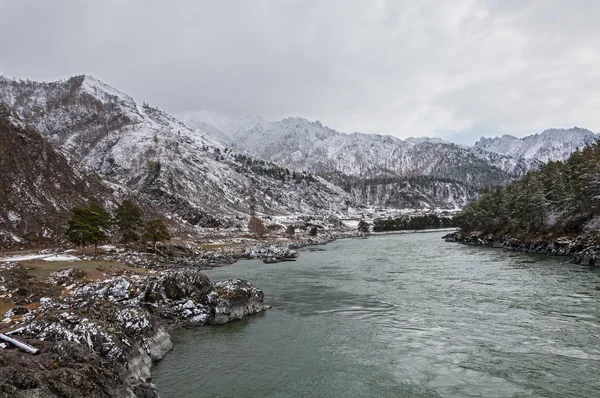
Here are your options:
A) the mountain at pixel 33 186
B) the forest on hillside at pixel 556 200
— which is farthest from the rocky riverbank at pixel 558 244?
the mountain at pixel 33 186

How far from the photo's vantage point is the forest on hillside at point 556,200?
246ft

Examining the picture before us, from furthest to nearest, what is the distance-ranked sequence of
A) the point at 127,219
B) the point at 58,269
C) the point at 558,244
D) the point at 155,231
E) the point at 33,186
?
the point at 33,186 < the point at 155,231 < the point at 127,219 < the point at 558,244 < the point at 58,269

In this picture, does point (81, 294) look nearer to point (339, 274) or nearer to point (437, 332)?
point (437, 332)

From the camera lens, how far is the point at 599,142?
8600 centimetres

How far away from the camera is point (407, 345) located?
2619cm

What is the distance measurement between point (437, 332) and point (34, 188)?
119 metres

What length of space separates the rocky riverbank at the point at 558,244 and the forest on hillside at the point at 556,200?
336cm

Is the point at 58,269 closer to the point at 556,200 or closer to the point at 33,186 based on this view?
the point at 33,186

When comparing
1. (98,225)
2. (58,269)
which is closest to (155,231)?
(98,225)

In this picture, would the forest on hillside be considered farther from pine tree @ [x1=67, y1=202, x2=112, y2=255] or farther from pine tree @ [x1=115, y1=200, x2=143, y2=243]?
pine tree @ [x1=115, y1=200, x2=143, y2=243]

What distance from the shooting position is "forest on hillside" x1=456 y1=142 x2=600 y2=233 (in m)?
75.0

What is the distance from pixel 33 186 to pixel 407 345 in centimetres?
11892

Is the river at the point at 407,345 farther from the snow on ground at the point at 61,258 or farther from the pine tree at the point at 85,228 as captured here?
the snow on ground at the point at 61,258

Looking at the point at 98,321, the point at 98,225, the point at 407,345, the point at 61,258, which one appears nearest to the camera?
→ the point at 98,321
